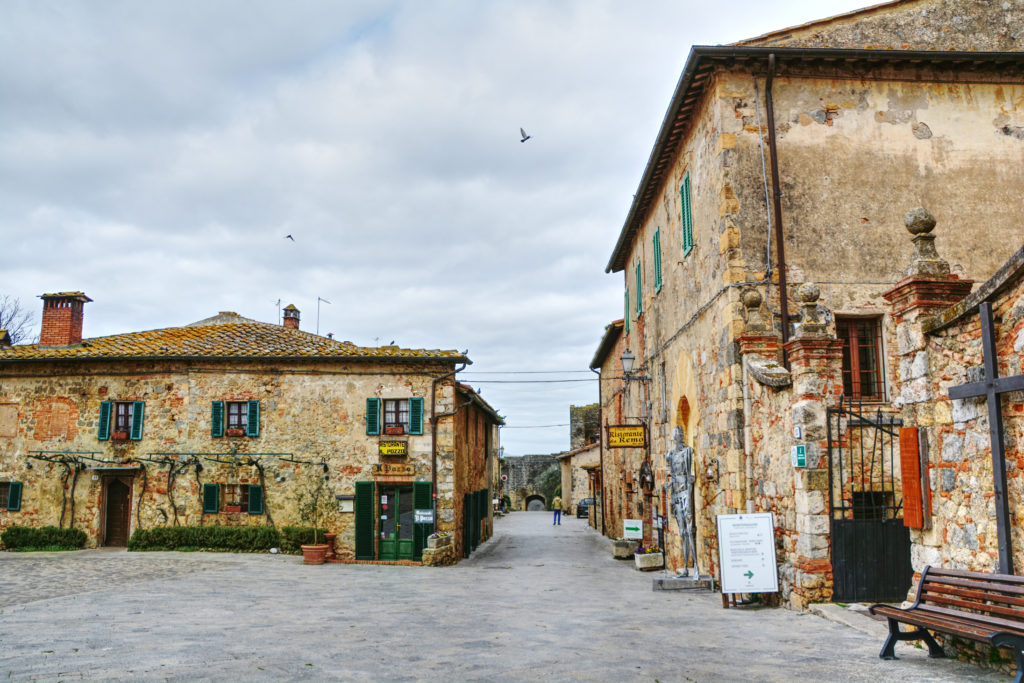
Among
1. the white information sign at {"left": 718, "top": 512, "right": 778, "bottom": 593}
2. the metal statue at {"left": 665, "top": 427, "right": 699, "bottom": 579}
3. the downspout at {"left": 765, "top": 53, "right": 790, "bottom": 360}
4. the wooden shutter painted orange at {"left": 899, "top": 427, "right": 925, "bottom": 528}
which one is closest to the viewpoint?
the wooden shutter painted orange at {"left": 899, "top": 427, "right": 925, "bottom": 528}

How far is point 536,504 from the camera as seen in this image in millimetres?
58562

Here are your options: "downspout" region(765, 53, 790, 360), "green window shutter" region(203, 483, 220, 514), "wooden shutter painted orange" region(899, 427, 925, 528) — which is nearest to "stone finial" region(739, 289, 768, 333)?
"downspout" region(765, 53, 790, 360)

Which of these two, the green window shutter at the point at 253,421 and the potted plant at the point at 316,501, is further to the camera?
the green window shutter at the point at 253,421

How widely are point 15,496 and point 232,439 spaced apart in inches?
240

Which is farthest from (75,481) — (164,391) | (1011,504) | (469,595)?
(1011,504)

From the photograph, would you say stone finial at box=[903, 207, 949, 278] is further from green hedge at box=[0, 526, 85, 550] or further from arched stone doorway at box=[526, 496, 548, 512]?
arched stone doorway at box=[526, 496, 548, 512]

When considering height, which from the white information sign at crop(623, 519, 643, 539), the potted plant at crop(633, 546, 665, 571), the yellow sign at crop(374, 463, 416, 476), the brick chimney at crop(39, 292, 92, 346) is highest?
the brick chimney at crop(39, 292, 92, 346)

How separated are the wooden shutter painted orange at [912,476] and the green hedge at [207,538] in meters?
16.5

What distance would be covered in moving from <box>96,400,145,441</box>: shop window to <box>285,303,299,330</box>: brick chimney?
9.02 m

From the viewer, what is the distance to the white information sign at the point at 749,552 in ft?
32.8

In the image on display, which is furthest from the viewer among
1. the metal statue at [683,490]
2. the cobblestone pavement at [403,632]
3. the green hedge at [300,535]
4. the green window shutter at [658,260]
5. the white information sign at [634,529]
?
the green hedge at [300,535]

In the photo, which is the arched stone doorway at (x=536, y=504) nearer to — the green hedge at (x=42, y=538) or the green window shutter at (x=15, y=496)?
the green hedge at (x=42, y=538)

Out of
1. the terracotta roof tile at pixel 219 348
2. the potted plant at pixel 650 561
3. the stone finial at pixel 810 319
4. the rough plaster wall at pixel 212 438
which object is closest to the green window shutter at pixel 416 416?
the rough plaster wall at pixel 212 438

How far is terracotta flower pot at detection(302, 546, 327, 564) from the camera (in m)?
18.3
